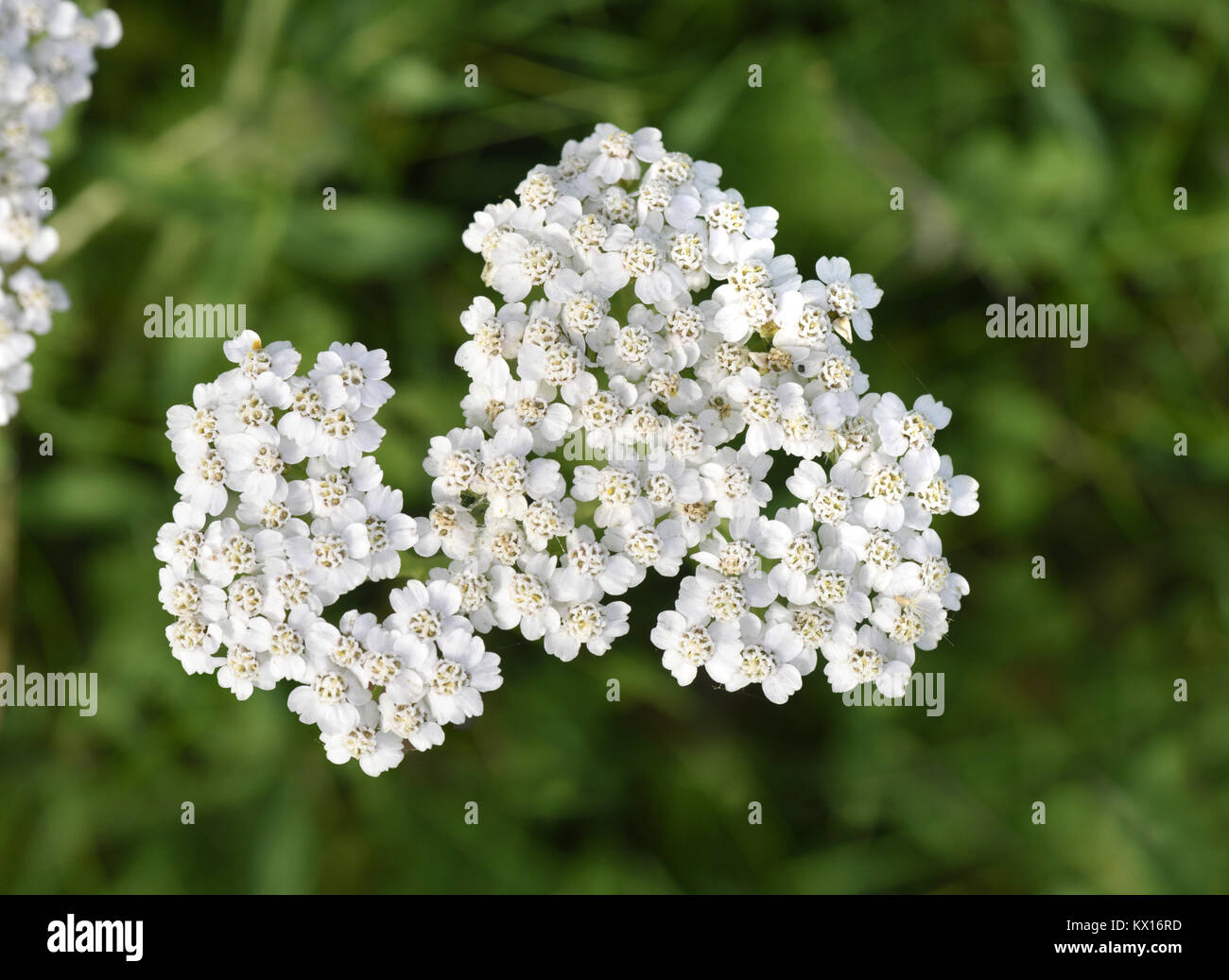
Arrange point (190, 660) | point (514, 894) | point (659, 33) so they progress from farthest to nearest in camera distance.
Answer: point (659, 33) → point (514, 894) → point (190, 660)

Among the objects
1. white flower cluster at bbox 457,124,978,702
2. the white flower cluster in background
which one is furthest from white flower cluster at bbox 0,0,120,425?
white flower cluster at bbox 457,124,978,702

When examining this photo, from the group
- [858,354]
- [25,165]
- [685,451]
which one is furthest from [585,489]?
[25,165]

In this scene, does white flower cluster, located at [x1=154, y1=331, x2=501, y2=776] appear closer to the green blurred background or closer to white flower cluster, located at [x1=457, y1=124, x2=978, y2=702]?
white flower cluster, located at [x1=457, y1=124, x2=978, y2=702]

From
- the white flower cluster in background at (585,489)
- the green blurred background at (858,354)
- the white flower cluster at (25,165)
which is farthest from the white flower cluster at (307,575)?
the green blurred background at (858,354)

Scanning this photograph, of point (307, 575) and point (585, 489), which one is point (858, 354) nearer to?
point (585, 489)

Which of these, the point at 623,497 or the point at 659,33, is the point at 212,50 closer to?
the point at 659,33

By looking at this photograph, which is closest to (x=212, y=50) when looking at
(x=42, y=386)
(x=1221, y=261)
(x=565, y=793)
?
(x=42, y=386)
